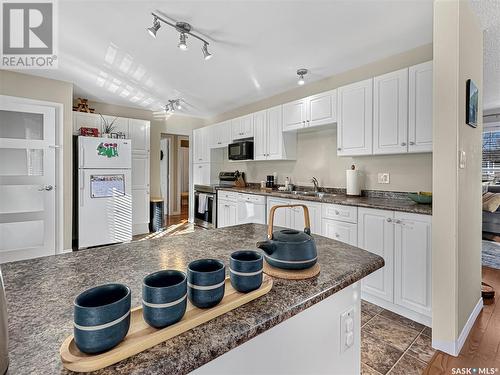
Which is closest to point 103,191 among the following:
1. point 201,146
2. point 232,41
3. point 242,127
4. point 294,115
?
point 201,146

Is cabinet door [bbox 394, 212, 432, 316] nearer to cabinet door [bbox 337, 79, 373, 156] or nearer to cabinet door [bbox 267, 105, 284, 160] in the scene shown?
cabinet door [bbox 337, 79, 373, 156]

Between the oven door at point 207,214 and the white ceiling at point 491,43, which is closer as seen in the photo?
the white ceiling at point 491,43

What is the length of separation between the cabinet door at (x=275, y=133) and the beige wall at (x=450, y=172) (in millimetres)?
2156

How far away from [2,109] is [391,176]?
16.4ft

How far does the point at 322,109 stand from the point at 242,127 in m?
1.65

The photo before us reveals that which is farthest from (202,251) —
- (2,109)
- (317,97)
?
(2,109)

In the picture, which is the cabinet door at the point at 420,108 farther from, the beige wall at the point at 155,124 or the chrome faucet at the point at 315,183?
the beige wall at the point at 155,124

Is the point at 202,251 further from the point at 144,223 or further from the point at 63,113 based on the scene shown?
the point at 144,223

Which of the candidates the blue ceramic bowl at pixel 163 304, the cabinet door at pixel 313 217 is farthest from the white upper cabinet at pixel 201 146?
the blue ceramic bowl at pixel 163 304

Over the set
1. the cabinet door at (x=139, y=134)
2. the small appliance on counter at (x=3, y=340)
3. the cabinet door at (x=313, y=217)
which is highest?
the cabinet door at (x=139, y=134)

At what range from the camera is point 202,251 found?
112 cm

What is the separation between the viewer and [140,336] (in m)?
0.50

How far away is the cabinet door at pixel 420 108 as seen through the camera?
227 centimetres
